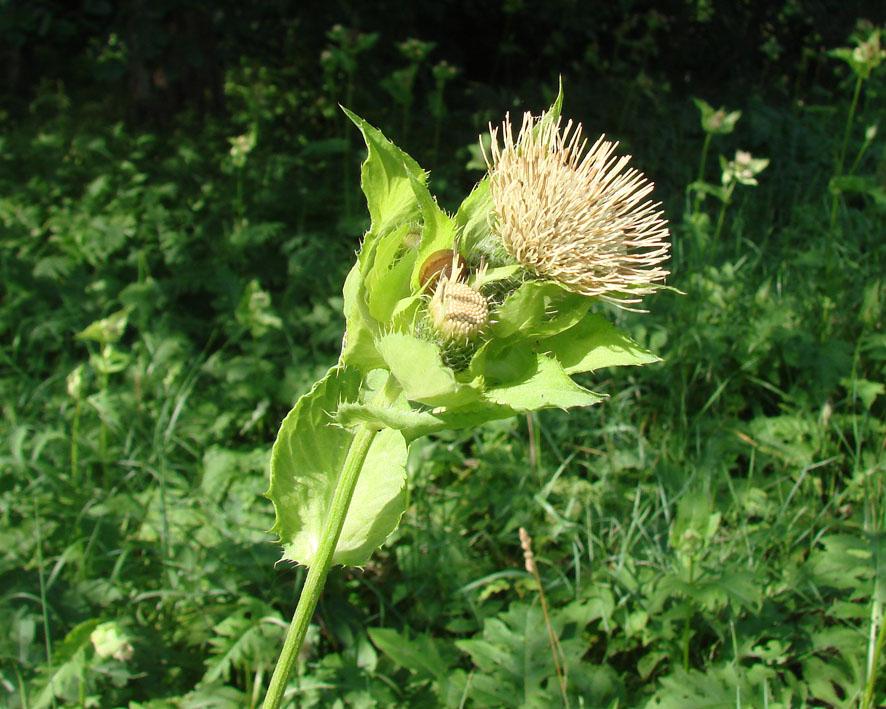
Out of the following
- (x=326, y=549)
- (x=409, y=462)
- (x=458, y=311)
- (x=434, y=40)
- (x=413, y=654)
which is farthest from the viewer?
(x=434, y=40)

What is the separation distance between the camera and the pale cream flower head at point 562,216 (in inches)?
51.1

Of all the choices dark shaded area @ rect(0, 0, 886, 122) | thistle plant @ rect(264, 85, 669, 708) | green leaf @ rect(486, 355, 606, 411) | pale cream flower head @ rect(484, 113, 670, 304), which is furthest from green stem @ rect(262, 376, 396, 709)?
dark shaded area @ rect(0, 0, 886, 122)

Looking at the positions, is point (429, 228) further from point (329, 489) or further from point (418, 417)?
point (329, 489)

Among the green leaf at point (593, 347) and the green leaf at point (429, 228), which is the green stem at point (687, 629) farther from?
the green leaf at point (429, 228)

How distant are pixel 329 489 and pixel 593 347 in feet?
1.89

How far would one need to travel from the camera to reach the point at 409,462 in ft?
9.40

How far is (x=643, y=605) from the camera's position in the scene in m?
2.38

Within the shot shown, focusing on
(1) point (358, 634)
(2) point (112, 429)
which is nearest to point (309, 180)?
(2) point (112, 429)

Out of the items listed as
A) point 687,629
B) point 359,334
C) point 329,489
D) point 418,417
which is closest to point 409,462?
point 687,629

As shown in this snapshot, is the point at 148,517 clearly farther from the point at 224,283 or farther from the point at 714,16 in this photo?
the point at 714,16

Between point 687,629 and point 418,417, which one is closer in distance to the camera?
point 418,417

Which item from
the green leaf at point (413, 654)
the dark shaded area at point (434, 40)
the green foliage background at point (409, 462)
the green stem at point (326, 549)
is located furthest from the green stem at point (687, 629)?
the dark shaded area at point (434, 40)

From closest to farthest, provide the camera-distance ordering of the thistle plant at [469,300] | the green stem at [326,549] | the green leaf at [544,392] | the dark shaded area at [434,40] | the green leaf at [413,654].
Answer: the green leaf at [544,392]
the thistle plant at [469,300]
the green stem at [326,549]
the green leaf at [413,654]
the dark shaded area at [434,40]

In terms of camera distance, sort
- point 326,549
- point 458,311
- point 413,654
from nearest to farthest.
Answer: point 458,311 → point 326,549 → point 413,654
